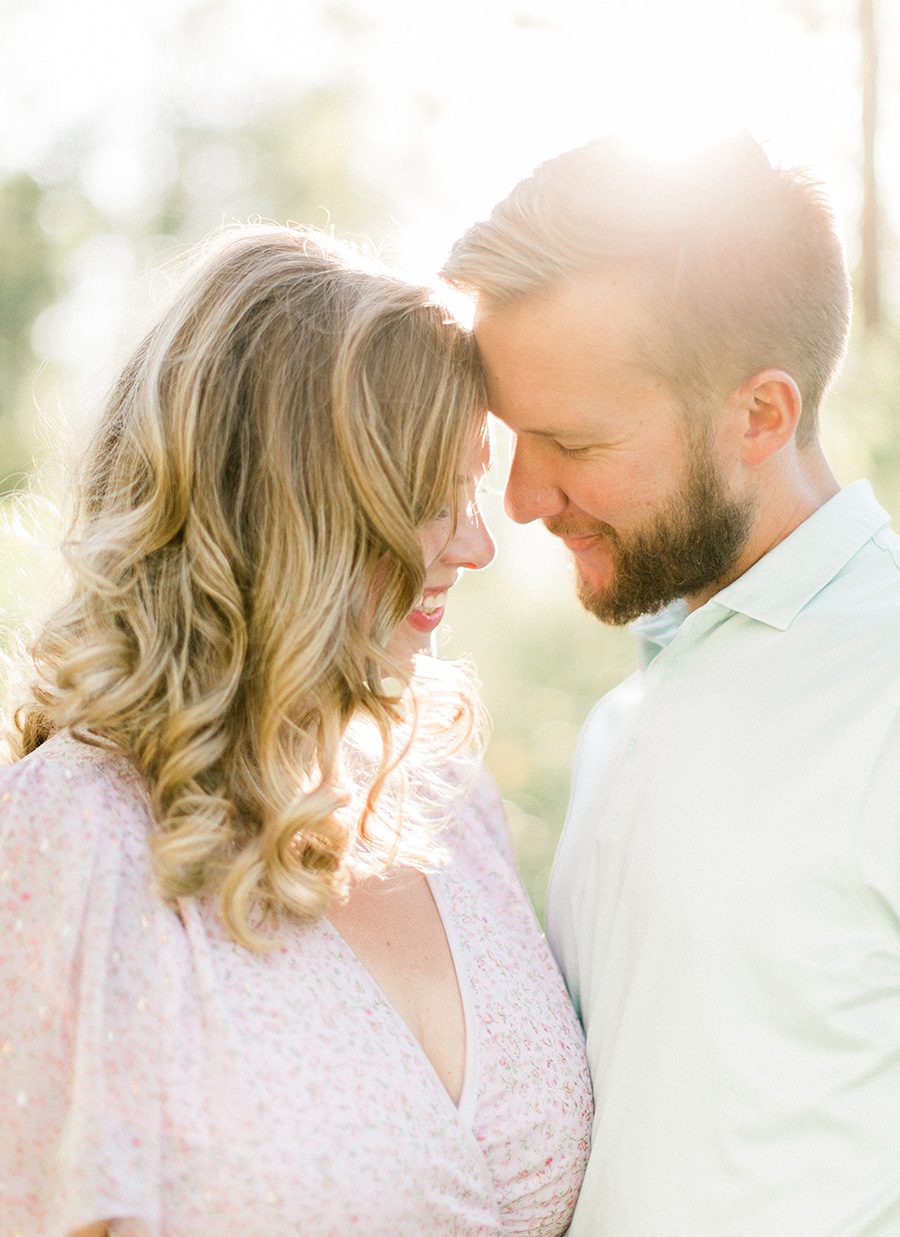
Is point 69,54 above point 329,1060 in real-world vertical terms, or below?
above

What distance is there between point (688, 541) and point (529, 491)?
0.93 feet

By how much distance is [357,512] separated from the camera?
5.56 feet

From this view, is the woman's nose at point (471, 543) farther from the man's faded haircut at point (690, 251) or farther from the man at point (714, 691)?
the man's faded haircut at point (690, 251)

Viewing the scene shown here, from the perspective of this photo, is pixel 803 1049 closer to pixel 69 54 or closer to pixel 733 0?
pixel 733 0

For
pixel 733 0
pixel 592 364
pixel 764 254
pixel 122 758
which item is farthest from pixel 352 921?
pixel 733 0

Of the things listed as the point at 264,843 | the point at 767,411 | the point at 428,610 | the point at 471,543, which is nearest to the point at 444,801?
the point at 428,610

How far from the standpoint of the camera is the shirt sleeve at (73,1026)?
1367 mm

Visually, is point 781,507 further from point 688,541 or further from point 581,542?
point 581,542

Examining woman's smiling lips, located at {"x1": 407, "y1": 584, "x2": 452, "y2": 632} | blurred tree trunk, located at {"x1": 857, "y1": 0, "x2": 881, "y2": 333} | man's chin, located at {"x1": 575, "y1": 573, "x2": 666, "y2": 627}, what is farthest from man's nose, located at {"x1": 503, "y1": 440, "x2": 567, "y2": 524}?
blurred tree trunk, located at {"x1": 857, "y1": 0, "x2": 881, "y2": 333}

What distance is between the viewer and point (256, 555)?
167 centimetres

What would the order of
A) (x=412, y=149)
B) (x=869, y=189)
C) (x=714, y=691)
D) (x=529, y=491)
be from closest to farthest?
(x=714, y=691), (x=529, y=491), (x=869, y=189), (x=412, y=149)

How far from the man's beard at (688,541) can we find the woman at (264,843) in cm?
31

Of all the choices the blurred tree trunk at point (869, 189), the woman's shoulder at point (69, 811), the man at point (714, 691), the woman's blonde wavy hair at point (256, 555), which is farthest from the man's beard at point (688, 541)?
the blurred tree trunk at point (869, 189)

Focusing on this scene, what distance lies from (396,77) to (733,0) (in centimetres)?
193
